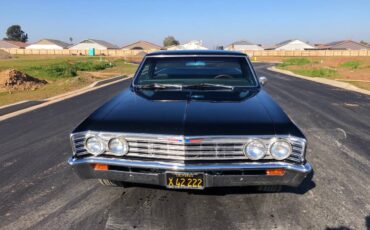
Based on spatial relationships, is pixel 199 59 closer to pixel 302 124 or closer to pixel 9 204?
pixel 9 204

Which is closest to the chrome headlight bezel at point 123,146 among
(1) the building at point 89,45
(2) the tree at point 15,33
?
(1) the building at point 89,45

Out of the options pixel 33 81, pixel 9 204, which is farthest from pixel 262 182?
pixel 33 81

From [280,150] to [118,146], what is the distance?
5.21ft

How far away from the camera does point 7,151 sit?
20.6ft

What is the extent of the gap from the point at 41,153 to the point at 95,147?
3050 mm

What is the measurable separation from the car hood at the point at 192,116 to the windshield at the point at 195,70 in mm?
714

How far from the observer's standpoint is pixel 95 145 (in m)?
3.54

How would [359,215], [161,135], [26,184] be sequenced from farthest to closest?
[26,184]
[359,215]
[161,135]

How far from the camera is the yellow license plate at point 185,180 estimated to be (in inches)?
132

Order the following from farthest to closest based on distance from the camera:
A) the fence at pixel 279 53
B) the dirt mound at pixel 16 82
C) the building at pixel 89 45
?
1. the building at pixel 89 45
2. the fence at pixel 279 53
3. the dirt mound at pixel 16 82

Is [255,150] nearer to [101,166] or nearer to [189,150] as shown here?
[189,150]

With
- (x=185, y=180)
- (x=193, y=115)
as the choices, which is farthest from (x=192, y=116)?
(x=185, y=180)

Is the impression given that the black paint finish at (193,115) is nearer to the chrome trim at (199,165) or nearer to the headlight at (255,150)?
the headlight at (255,150)

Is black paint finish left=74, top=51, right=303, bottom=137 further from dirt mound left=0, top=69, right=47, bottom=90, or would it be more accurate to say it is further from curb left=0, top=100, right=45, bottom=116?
dirt mound left=0, top=69, right=47, bottom=90
